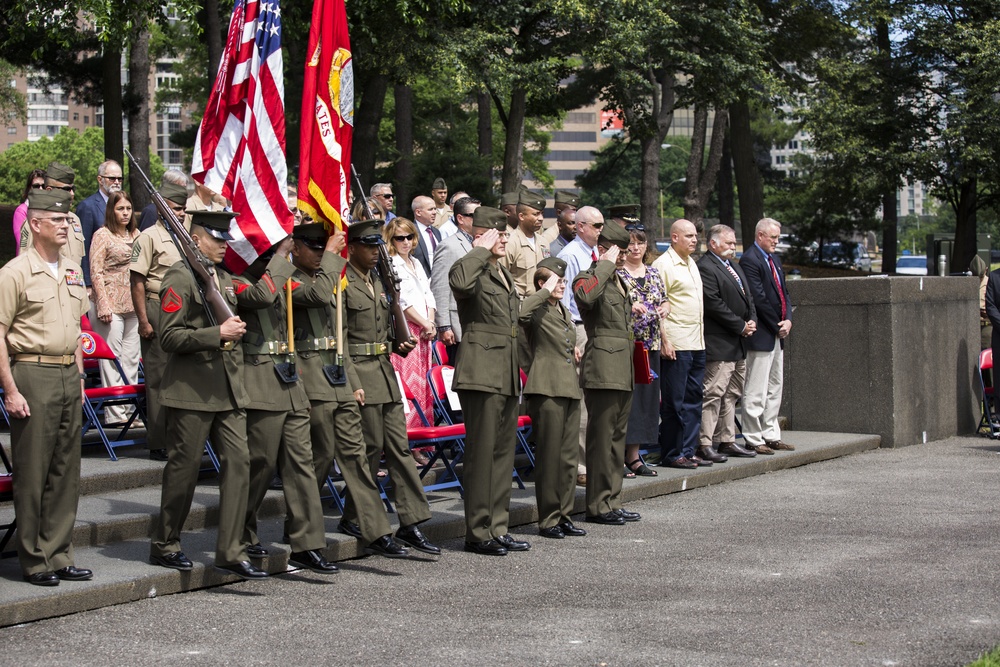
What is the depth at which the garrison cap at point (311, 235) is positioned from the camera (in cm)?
833

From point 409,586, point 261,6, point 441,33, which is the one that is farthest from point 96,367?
point 441,33

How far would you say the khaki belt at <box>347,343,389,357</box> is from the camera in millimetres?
8578

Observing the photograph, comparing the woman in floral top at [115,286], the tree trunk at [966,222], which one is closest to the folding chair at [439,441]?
the woman in floral top at [115,286]

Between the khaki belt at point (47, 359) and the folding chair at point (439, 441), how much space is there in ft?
8.72

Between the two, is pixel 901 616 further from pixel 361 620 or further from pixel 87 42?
pixel 87 42

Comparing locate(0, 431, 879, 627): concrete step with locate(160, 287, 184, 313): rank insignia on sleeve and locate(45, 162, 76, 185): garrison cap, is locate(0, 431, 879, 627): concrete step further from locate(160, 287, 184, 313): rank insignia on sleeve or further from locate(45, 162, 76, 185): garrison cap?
locate(45, 162, 76, 185): garrison cap

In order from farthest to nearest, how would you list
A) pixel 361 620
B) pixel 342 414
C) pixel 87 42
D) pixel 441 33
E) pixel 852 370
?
pixel 87 42, pixel 441 33, pixel 852 370, pixel 342 414, pixel 361 620

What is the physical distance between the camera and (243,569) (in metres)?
7.62

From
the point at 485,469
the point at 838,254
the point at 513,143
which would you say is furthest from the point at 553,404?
the point at 838,254

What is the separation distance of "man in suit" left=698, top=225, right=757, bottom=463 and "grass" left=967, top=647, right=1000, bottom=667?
6323 mm

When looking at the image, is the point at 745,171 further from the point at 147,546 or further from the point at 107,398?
the point at 147,546

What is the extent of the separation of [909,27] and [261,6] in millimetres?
28800

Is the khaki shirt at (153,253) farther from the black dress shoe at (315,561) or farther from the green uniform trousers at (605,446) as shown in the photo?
the green uniform trousers at (605,446)

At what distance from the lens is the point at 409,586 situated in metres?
7.67
